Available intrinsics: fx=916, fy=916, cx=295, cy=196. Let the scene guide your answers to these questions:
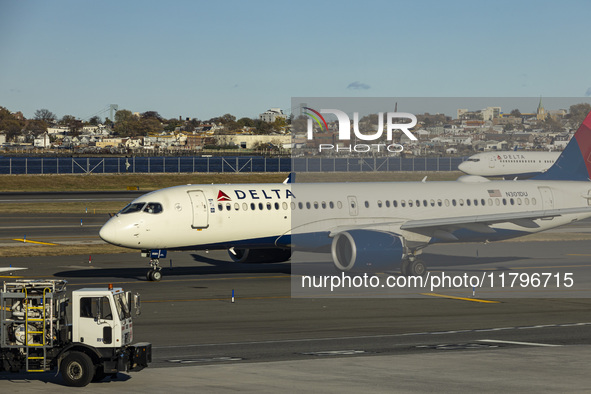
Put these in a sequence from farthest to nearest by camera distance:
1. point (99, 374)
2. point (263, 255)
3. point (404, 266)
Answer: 1. point (263, 255)
2. point (404, 266)
3. point (99, 374)

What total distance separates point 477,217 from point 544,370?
20889mm

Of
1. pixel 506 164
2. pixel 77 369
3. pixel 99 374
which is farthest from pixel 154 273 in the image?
pixel 506 164

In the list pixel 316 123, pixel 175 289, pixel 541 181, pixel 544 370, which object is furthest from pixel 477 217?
pixel 316 123

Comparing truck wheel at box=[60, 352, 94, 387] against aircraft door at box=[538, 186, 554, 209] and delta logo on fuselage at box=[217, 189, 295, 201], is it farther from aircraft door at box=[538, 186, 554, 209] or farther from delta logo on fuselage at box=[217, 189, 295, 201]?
aircraft door at box=[538, 186, 554, 209]

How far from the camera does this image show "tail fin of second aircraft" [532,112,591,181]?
51562 mm

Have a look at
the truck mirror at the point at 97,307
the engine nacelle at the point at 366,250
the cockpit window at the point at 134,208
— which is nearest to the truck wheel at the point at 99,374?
the truck mirror at the point at 97,307

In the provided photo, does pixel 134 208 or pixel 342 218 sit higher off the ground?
pixel 134 208

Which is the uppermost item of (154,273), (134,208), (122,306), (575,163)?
(575,163)

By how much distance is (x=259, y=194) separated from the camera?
143 ft

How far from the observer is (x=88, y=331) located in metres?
21.1

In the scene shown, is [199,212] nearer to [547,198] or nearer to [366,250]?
[366,250]

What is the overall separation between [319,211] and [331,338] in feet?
53.4

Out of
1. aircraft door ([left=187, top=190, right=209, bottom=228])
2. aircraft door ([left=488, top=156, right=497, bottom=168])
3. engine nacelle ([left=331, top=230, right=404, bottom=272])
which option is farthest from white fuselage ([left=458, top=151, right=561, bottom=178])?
aircraft door ([left=187, top=190, right=209, bottom=228])

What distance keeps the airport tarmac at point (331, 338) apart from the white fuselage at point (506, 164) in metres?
81.3
